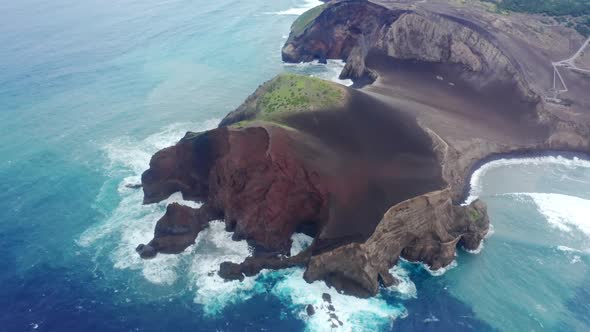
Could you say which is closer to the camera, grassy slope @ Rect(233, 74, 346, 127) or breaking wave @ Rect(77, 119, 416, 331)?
breaking wave @ Rect(77, 119, 416, 331)

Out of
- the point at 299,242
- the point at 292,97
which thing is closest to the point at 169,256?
the point at 299,242

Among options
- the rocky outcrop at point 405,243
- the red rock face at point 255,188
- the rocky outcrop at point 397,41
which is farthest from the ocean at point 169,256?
the rocky outcrop at point 397,41

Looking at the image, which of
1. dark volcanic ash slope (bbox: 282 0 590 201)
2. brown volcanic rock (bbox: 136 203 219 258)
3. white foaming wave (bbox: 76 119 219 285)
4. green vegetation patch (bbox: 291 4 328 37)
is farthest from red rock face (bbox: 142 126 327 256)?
green vegetation patch (bbox: 291 4 328 37)

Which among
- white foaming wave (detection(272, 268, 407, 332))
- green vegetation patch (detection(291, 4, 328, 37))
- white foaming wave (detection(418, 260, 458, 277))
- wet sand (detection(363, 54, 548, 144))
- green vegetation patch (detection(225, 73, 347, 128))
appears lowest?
white foaming wave (detection(272, 268, 407, 332))

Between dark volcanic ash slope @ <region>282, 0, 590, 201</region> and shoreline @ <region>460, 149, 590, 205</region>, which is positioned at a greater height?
dark volcanic ash slope @ <region>282, 0, 590, 201</region>

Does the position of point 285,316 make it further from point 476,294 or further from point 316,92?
point 316,92

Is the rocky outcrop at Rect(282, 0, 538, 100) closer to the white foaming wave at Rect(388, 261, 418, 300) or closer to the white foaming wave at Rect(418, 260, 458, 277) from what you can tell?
the white foaming wave at Rect(418, 260, 458, 277)

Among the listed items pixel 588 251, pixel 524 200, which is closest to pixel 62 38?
pixel 524 200
